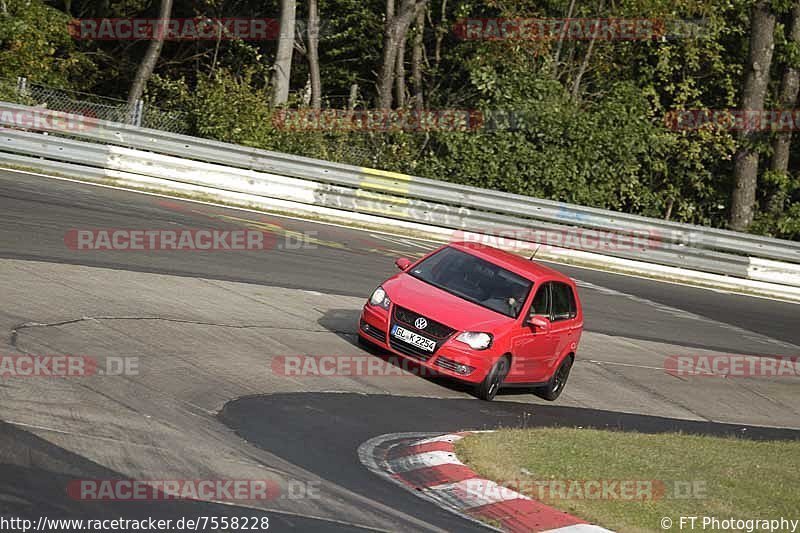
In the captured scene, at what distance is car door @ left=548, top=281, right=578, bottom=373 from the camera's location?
1366cm

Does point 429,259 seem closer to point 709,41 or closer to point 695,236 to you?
point 695,236

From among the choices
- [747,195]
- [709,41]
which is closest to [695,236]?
[747,195]

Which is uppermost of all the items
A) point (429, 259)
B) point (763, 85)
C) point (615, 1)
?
point (615, 1)

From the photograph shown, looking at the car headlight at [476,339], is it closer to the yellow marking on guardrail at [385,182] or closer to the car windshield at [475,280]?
the car windshield at [475,280]

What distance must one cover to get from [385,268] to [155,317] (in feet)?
22.7

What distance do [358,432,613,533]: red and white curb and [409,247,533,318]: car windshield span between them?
322cm

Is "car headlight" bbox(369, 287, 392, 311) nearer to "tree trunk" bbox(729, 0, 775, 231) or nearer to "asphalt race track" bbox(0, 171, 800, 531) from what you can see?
"asphalt race track" bbox(0, 171, 800, 531)

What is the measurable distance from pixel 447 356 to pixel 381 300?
1059mm

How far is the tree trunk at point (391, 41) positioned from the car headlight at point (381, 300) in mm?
17585

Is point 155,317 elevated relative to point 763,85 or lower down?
lower down

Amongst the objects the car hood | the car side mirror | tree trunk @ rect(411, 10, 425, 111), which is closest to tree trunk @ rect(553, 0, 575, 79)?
tree trunk @ rect(411, 10, 425, 111)

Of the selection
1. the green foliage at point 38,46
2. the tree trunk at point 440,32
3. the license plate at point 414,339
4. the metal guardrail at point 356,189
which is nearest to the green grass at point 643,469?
the license plate at point 414,339

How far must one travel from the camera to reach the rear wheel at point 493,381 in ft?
41.2

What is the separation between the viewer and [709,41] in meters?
31.5
